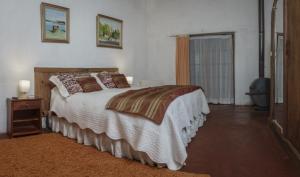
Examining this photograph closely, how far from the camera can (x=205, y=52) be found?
6.66 metres

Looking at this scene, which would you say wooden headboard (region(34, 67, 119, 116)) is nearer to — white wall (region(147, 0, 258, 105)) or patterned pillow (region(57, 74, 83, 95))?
patterned pillow (region(57, 74, 83, 95))

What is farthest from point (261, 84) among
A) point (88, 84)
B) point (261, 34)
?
point (88, 84)

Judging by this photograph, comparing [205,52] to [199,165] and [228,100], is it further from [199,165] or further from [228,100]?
[199,165]

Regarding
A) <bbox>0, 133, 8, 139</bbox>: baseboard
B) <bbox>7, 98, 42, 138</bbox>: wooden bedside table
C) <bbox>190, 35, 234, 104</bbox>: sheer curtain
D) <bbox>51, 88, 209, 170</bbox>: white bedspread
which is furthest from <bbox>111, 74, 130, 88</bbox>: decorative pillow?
<bbox>190, 35, 234, 104</bbox>: sheer curtain

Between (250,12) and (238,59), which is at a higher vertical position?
Result: (250,12)

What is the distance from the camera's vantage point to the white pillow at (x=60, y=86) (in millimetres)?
3607

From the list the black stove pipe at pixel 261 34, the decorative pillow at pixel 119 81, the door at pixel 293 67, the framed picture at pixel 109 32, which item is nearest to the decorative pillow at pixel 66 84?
the decorative pillow at pixel 119 81

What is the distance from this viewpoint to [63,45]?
4.51 metres

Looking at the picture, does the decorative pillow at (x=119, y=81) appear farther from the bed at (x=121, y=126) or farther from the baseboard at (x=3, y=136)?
the baseboard at (x=3, y=136)

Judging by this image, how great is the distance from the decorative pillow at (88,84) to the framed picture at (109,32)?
1.47 m

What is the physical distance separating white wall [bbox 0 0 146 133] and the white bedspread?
3.41 ft

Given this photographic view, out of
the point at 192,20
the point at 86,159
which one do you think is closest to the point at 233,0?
the point at 192,20

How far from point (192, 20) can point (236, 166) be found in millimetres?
5056

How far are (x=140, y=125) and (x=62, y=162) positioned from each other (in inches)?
34.5
